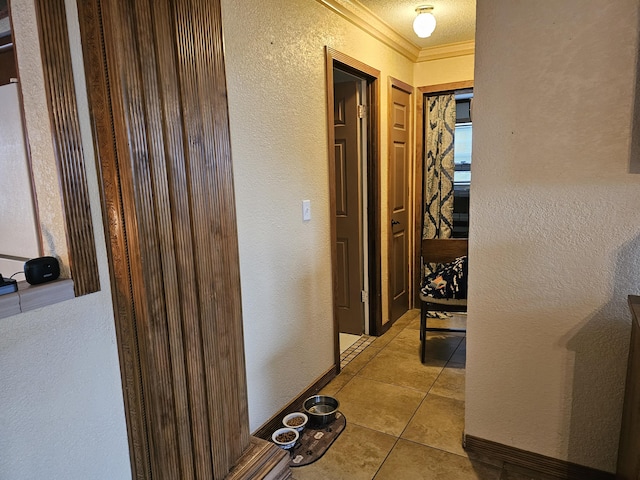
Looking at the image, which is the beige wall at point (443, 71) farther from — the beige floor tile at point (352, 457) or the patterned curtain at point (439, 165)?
the beige floor tile at point (352, 457)

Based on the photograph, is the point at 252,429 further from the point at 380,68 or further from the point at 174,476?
the point at 380,68

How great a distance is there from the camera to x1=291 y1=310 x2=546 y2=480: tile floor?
1.88 meters

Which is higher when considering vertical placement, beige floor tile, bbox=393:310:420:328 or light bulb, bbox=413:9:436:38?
light bulb, bbox=413:9:436:38

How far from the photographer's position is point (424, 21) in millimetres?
2742

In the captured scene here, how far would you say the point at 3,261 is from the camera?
130cm

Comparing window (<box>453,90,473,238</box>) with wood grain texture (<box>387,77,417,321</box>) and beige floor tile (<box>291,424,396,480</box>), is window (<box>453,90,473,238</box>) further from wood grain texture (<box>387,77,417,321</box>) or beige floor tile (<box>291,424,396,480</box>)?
beige floor tile (<box>291,424,396,480</box>)

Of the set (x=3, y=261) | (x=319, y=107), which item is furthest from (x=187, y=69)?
(x=319, y=107)

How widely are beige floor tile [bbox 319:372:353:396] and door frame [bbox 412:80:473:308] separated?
1.60 m

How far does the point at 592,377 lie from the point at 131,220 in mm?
1816

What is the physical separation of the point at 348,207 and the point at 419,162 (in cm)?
107

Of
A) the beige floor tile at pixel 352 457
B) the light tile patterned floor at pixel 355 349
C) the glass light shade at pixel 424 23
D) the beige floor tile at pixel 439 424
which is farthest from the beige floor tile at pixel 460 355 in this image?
A: the glass light shade at pixel 424 23

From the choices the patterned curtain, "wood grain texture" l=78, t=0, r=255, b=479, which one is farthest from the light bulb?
"wood grain texture" l=78, t=0, r=255, b=479

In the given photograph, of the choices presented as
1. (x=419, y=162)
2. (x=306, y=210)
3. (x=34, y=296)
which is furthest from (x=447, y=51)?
(x=34, y=296)

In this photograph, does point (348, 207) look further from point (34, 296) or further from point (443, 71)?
point (34, 296)
